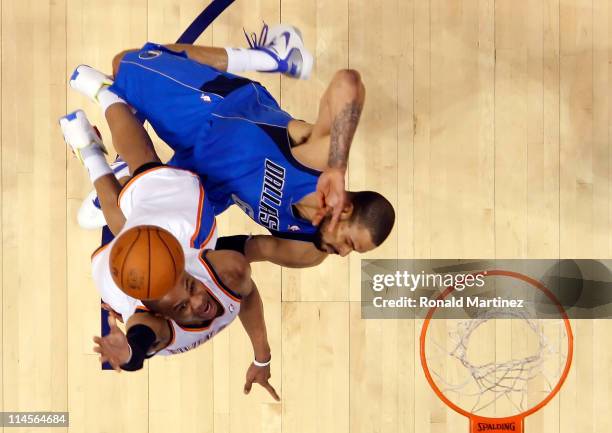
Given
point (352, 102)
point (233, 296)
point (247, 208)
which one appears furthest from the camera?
point (247, 208)

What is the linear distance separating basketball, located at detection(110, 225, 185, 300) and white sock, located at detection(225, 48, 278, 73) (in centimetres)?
111

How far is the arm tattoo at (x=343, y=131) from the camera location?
211cm

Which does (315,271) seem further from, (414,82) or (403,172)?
(414,82)

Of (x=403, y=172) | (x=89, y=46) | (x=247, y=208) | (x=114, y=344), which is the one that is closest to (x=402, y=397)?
(x=403, y=172)

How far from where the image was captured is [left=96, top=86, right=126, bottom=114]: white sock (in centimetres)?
283

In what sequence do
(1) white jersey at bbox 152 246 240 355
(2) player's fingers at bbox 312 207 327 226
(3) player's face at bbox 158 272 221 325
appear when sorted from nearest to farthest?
1. (2) player's fingers at bbox 312 207 327 226
2. (3) player's face at bbox 158 272 221 325
3. (1) white jersey at bbox 152 246 240 355

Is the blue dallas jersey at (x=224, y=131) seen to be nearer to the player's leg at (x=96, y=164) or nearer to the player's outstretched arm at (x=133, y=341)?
the player's leg at (x=96, y=164)

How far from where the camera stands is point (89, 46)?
363cm

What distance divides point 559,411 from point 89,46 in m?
3.00

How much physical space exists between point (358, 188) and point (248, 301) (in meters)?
1.05

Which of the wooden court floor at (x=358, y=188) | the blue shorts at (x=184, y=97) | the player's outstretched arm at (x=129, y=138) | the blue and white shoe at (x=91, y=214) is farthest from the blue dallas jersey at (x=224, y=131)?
the wooden court floor at (x=358, y=188)

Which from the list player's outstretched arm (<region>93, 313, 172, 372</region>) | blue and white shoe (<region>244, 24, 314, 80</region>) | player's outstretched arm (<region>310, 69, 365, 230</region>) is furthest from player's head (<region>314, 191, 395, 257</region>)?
blue and white shoe (<region>244, 24, 314, 80</region>)

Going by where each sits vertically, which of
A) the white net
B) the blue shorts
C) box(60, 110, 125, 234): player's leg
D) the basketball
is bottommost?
the white net

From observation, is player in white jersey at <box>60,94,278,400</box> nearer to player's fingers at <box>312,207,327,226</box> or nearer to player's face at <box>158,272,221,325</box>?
player's face at <box>158,272,221,325</box>
